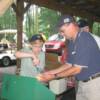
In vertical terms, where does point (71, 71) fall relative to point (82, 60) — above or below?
below

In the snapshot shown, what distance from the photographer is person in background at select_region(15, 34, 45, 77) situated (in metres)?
4.95

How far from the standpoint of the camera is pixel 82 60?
4.17 metres

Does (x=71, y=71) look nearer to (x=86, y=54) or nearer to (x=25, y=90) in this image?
(x=86, y=54)

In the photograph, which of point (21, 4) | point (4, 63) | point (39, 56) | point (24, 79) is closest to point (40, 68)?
point (39, 56)

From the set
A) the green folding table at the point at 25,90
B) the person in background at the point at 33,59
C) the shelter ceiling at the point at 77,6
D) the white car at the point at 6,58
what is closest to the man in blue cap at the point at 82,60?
the green folding table at the point at 25,90

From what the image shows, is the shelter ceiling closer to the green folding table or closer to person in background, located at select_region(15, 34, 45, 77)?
person in background, located at select_region(15, 34, 45, 77)

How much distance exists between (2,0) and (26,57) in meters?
1.50

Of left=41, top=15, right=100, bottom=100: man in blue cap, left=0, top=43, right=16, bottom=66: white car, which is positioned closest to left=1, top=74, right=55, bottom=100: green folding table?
left=41, top=15, right=100, bottom=100: man in blue cap

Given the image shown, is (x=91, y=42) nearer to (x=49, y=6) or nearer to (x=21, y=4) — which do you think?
(x=21, y=4)

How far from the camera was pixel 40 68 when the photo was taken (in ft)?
16.7

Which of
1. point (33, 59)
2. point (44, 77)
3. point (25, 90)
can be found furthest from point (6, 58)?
point (25, 90)

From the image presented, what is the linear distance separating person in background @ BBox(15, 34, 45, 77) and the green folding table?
1.08 metres

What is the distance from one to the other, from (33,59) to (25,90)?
4.60 feet

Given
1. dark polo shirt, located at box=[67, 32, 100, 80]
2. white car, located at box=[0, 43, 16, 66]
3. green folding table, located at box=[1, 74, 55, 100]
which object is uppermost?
dark polo shirt, located at box=[67, 32, 100, 80]
